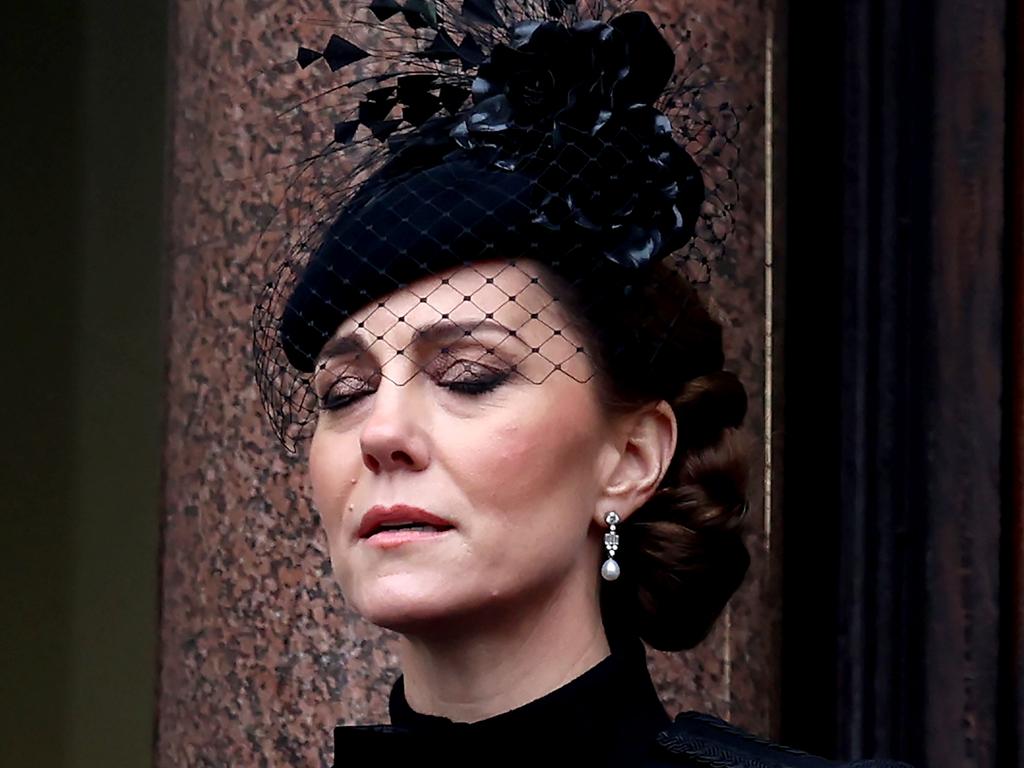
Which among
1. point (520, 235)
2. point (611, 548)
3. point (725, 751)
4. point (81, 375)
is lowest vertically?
point (725, 751)

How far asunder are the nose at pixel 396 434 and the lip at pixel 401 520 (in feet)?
0.16

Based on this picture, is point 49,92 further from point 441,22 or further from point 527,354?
point 527,354

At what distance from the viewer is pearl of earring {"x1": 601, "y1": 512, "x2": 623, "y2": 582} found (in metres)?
2.34

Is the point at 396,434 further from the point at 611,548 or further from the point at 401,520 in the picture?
the point at 611,548

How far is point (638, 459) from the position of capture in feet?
7.88

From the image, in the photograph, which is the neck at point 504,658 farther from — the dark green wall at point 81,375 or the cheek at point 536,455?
the dark green wall at point 81,375

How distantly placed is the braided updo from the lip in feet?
1.01

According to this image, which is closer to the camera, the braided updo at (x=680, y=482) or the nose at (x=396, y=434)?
the nose at (x=396, y=434)

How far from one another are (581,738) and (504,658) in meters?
0.14

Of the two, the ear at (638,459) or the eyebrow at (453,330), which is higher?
the eyebrow at (453,330)

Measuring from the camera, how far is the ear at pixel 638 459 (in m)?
2.36

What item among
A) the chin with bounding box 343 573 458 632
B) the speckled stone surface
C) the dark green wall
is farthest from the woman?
the dark green wall

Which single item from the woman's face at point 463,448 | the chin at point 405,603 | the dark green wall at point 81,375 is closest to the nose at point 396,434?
the woman's face at point 463,448

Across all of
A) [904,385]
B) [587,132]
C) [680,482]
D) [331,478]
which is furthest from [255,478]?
[904,385]
